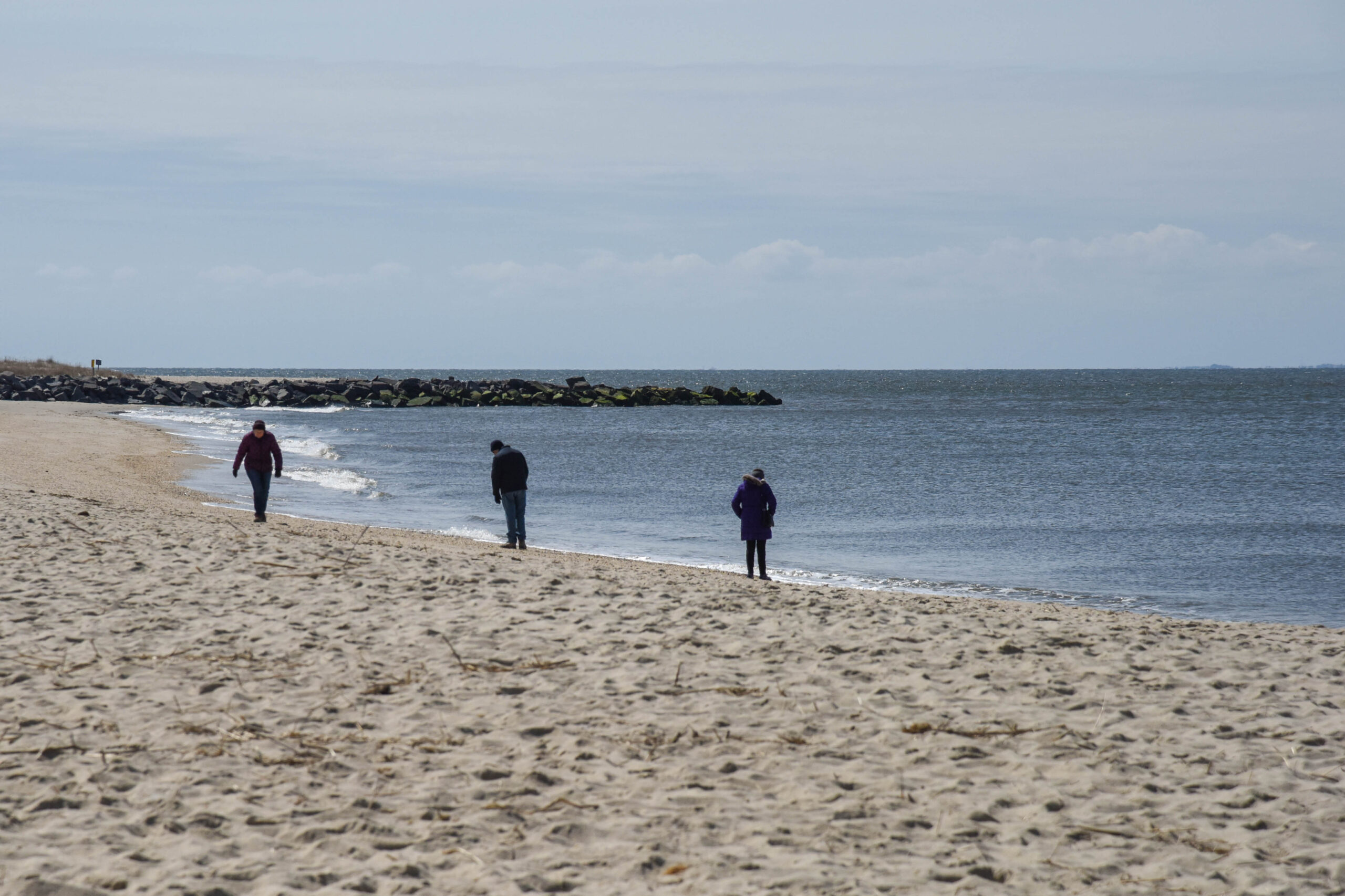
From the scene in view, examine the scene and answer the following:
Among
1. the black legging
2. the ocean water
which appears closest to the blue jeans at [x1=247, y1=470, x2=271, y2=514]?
the ocean water

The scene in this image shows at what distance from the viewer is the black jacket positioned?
16188 millimetres

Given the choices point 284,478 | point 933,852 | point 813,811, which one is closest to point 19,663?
point 813,811

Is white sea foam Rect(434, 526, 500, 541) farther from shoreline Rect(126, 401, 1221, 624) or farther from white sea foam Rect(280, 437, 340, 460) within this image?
white sea foam Rect(280, 437, 340, 460)

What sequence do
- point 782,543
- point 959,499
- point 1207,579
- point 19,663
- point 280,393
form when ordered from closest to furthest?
point 19,663 → point 1207,579 → point 782,543 → point 959,499 → point 280,393

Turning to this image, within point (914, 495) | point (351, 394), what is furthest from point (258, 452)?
point (351, 394)

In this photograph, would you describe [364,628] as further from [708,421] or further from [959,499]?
[708,421]

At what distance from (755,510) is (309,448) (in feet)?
98.9

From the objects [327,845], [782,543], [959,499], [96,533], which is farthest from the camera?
[959,499]

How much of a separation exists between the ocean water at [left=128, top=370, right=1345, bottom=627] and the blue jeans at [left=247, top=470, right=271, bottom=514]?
4110mm

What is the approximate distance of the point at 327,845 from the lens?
5.19 m

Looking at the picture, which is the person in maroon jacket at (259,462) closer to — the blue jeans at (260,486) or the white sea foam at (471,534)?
the blue jeans at (260,486)

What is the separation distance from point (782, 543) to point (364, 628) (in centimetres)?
1235

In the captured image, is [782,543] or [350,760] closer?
[350,760]

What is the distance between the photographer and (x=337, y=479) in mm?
29797
